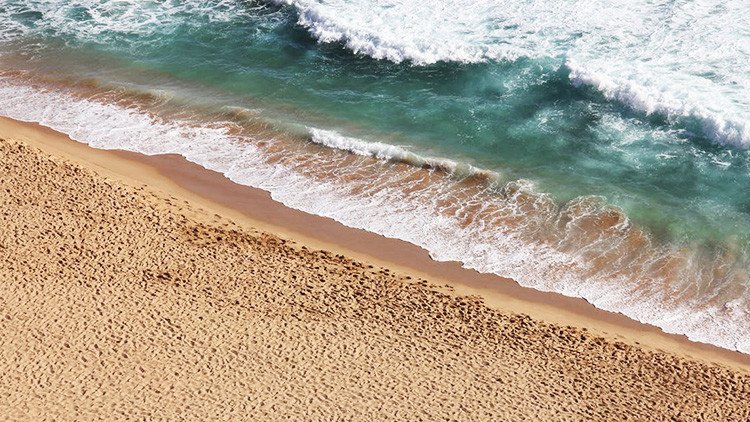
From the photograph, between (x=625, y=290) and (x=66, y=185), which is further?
(x=66, y=185)

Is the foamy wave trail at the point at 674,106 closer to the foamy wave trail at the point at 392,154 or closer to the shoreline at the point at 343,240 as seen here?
the foamy wave trail at the point at 392,154

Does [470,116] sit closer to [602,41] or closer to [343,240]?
[602,41]

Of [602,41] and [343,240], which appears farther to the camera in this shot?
[602,41]

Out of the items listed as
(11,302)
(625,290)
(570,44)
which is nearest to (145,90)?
(11,302)

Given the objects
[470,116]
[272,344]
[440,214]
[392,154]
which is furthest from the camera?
[470,116]

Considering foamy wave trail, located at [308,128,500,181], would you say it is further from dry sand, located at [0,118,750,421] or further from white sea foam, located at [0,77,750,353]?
dry sand, located at [0,118,750,421]

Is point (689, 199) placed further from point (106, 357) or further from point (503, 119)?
point (106, 357)

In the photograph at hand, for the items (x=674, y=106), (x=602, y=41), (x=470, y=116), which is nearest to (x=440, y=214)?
(x=470, y=116)
